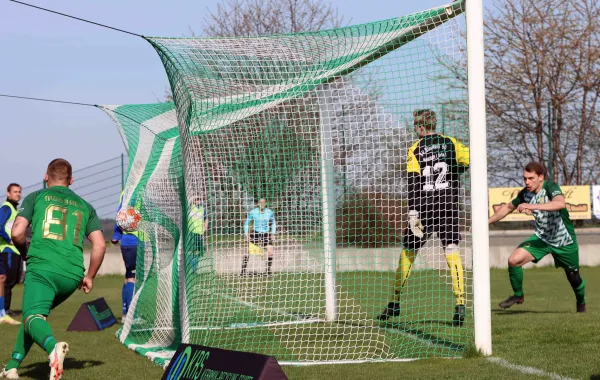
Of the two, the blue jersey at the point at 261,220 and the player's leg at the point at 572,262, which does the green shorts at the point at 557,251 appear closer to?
the player's leg at the point at 572,262

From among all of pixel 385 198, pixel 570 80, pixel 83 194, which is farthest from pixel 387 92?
pixel 570 80

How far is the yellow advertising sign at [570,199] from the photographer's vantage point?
Answer: 2275 centimetres

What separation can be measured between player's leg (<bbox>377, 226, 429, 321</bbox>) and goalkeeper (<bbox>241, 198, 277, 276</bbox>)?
1234 mm

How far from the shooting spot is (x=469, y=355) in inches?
252

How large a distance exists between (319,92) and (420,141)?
100 centimetres

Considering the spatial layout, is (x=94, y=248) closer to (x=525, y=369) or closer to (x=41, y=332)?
(x=41, y=332)

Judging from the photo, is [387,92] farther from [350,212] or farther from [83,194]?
[83,194]

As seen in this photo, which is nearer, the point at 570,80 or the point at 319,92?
the point at 319,92

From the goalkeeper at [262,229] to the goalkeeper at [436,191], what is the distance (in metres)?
1.48

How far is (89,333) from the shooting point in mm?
9586

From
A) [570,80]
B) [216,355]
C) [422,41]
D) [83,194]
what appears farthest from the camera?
[570,80]

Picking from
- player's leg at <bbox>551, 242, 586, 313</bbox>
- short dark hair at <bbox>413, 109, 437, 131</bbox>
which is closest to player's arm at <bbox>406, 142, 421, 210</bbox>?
short dark hair at <bbox>413, 109, 437, 131</bbox>

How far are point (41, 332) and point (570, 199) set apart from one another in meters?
19.5

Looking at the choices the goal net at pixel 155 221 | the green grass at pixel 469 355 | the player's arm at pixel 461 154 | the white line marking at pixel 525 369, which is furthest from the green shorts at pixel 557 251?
the goal net at pixel 155 221
